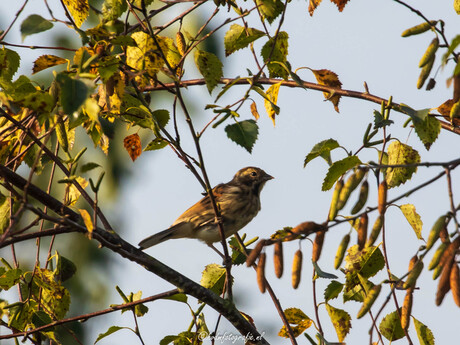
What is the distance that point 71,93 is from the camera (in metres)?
2.25

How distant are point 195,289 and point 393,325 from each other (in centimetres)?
101

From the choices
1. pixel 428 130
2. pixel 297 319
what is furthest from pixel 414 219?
pixel 297 319

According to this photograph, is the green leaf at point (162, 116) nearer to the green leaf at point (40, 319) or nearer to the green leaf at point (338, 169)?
the green leaf at point (338, 169)

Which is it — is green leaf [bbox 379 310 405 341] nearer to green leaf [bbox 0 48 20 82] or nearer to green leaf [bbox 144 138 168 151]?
green leaf [bbox 144 138 168 151]

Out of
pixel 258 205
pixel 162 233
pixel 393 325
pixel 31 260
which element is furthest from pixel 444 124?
pixel 31 260

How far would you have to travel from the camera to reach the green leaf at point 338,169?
297 cm

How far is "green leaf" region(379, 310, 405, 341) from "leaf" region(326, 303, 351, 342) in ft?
0.79

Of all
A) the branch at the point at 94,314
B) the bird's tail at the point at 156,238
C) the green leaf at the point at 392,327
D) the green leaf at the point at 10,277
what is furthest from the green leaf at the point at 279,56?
the bird's tail at the point at 156,238

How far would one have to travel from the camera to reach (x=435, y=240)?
7.00ft

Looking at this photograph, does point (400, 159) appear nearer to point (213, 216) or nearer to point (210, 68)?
point (210, 68)

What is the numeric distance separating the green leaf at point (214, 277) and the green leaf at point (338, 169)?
101cm

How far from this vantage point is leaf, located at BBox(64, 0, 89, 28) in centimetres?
330

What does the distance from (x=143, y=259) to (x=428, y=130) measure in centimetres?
144

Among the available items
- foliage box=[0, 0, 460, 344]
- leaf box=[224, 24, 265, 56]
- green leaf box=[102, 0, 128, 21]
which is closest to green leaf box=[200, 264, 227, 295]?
foliage box=[0, 0, 460, 344]
